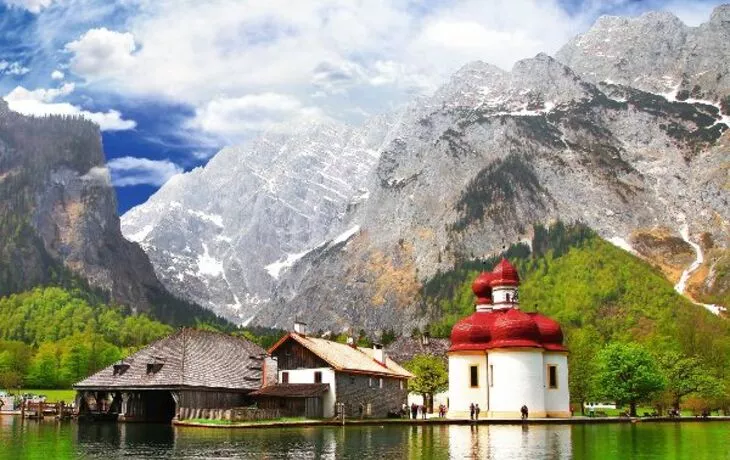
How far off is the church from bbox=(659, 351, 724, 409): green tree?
89.0ft

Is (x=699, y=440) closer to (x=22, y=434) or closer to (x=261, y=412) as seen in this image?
(x=261, y=412)

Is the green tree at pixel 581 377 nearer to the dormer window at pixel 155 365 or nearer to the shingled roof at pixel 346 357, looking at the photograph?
the shingled roof at pixel 346 357

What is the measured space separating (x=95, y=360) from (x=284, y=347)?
84807 millimetres

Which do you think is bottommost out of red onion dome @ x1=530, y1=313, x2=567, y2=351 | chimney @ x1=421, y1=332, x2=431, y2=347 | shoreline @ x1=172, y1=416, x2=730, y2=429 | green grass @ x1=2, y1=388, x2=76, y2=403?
shoreline @ x1=172, y1=416, x2=730, y2=429

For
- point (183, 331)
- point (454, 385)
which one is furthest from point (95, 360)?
point (454, 385)

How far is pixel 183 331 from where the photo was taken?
87438 millimetres

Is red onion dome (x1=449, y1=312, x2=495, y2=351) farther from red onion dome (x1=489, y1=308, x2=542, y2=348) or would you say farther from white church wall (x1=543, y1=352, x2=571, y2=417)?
white church wall (x1=543, y1=352, x2=571, y2=417)

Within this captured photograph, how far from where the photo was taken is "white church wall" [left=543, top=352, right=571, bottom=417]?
280ft

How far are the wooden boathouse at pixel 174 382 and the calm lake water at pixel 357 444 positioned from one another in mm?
11221

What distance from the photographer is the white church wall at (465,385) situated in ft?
285

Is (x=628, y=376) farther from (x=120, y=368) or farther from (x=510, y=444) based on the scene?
(x=120, y=368)

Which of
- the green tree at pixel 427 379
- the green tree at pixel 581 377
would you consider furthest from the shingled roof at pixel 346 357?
the green tree at pixel 581 377

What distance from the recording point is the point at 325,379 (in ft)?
277

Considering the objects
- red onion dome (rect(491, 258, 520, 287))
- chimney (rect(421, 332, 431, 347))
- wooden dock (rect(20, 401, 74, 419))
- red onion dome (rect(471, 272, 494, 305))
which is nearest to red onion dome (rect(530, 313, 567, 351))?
red onion dome (rect(491, 258, 520, 287))
